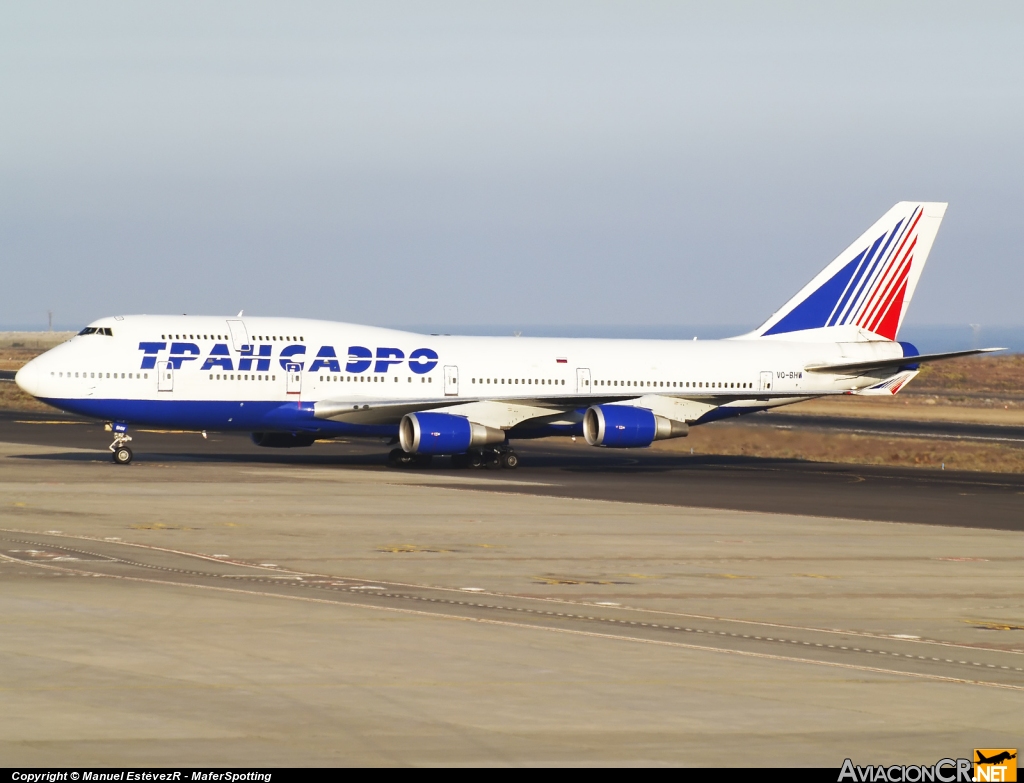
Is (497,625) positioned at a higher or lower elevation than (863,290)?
lower

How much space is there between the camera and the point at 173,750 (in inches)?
482

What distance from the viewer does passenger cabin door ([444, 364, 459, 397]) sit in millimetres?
51344

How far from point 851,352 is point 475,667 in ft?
142

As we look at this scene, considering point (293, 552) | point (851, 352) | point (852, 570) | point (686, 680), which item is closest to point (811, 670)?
point (686, 680)

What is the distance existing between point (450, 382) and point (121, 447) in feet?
37.2

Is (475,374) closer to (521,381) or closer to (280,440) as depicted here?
(521,381)

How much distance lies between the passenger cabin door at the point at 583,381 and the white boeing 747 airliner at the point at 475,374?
5cm

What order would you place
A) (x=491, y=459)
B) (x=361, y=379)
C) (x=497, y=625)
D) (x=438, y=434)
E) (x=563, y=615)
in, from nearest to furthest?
(x=497, y=625), (x=563, y=615), (x=438, y=434), (x=361, y=379), (x=491, y=459)

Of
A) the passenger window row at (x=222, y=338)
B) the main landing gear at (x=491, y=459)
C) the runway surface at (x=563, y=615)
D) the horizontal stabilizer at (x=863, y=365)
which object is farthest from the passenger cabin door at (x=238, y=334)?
the horizontal stabilizer at (x=863, y=365)

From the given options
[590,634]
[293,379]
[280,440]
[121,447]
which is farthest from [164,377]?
[590,634]

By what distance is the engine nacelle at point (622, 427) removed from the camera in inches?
1944

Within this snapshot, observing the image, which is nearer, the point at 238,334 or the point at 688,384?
the point at 238,334

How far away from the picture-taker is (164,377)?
47438mm

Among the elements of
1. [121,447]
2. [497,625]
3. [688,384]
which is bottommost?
[497,625]
